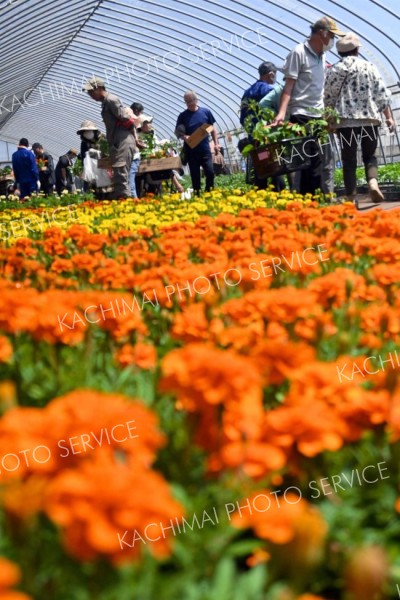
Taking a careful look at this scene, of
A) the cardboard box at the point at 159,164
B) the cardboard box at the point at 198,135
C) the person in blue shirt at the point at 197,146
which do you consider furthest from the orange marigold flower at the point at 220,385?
the cardboard box at the point at 159,164

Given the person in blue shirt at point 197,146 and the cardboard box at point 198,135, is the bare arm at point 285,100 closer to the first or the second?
the cardboard box at point 198,135

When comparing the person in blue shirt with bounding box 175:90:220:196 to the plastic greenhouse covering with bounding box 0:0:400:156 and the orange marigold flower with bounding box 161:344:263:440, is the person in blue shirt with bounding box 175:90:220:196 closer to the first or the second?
the plastic greenhouse covering with bounding box 0:0:400:156

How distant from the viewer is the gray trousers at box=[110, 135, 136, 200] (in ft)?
29.9

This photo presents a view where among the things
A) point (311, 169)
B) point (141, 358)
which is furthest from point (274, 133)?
point (141, 358)

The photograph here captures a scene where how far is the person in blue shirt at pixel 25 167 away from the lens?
1348cm

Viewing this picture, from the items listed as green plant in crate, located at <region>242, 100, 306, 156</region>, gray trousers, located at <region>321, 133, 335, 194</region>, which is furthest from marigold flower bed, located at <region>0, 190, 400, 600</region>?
gray trousers, located at <region>321, 133, 335, 194</region>

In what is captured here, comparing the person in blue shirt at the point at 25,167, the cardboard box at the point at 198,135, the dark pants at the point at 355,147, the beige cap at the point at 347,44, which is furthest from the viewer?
the person in blue shirt at the point at 25,167

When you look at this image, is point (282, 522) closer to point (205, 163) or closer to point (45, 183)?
point (205, 163)

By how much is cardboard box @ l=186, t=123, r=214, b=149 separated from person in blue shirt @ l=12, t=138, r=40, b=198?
4761 mm

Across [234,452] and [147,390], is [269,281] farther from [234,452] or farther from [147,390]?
[234,452]

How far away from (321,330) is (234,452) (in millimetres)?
683

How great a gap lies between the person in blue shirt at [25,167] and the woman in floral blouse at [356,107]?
709cm

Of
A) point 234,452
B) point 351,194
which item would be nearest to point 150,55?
point 351,194

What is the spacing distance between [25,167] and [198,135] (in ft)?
17.3
